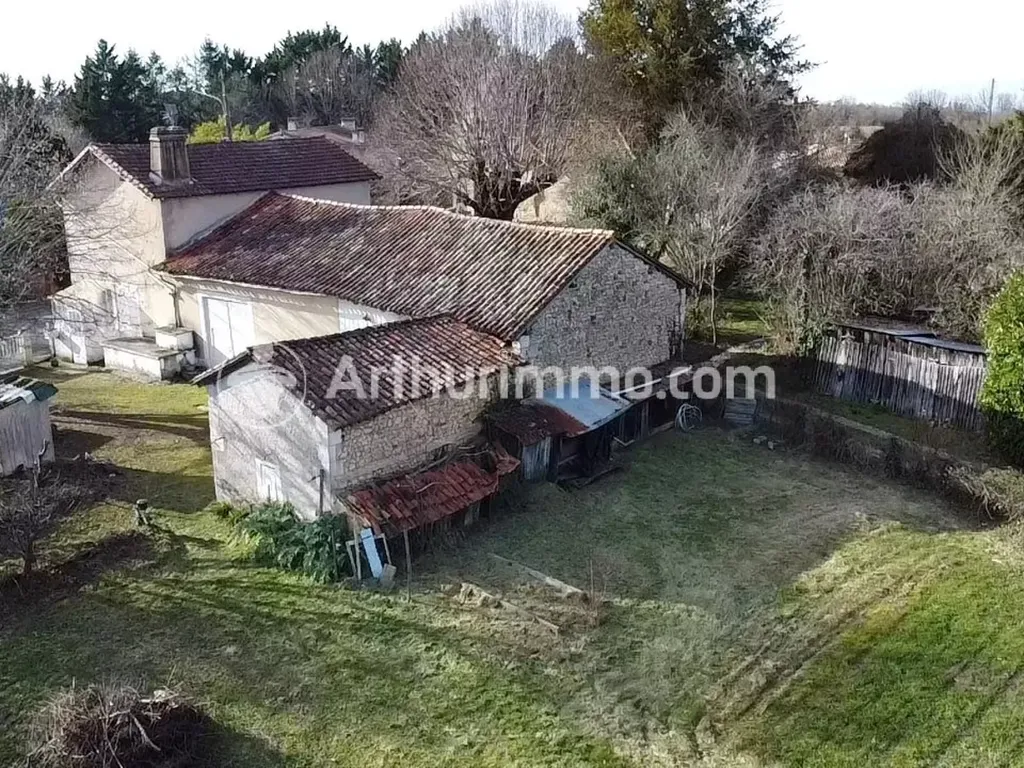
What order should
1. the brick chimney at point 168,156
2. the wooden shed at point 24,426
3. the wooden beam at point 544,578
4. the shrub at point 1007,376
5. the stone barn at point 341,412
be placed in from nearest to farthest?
the wooden beam at point 544,578 < the stone barn at point 341,412 < the shrub at point 1007,376 < the wooden shed at point 24,426 < the brick chimney at point 168,156

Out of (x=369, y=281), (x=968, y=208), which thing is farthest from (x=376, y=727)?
(x=968, y=208)

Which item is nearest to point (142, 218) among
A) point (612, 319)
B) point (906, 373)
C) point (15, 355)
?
point (15, 355)

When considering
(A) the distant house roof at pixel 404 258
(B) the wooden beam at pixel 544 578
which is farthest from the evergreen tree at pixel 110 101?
(B) the wooden beam at pixel 544 578

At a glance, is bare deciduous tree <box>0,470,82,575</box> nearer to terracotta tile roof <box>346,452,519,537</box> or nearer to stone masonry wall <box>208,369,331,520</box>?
stone masonry wall <box>208,369,331,520</box>

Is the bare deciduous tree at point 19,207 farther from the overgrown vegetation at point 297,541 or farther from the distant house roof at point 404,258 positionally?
the overgrown vegetation at point 297,541

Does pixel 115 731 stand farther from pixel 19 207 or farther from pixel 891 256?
pixel 891 256

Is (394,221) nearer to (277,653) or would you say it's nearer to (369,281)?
(369,281)

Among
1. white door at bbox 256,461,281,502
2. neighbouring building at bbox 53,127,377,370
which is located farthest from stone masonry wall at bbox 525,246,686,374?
neighbouring building at bbox 53,127,377,370

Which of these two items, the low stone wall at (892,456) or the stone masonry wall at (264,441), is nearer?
the stone masonry wall at (264,441)
